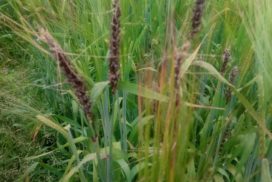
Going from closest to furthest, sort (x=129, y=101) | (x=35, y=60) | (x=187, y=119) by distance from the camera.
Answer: (x=187, y=119) < (x=129, y=101) < (x=35, y=60)

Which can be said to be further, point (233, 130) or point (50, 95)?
point (50, 95)

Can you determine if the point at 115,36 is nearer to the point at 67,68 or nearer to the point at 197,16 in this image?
the point at 67,68

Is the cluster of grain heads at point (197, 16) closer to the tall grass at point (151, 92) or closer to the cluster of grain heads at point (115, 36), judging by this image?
the tall grass at point (151, 92)

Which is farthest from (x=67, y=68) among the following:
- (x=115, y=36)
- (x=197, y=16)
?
(x=197, y=16)

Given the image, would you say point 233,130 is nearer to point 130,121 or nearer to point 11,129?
point 130,121

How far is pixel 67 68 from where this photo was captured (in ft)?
2.39

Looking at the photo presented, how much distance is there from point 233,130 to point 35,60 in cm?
82

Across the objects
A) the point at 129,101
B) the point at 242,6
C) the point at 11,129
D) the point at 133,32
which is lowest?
the point at 11,129

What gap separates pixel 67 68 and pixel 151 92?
5.5 inches

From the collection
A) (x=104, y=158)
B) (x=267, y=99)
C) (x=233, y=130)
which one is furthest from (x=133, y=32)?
(x=267, y=99)

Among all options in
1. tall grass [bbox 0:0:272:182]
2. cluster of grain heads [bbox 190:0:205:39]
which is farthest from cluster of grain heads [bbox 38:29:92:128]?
cluster of grain heads [bbox 190:0:205:39]

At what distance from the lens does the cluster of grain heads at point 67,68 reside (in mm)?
713

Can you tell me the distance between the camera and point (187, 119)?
775 millimetres

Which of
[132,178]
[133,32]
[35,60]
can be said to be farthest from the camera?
[35,60]
